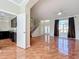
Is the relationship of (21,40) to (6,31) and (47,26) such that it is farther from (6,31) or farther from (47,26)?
(47,26)

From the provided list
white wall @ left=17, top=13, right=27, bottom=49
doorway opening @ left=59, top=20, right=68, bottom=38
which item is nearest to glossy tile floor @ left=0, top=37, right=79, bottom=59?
white wall @ left=17, top=13, right=27, bottom=49

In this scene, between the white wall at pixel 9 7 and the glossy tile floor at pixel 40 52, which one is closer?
the glossy tile floor at pixel 40 52

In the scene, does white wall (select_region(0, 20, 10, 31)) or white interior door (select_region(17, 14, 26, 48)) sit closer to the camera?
white interior door (select_region(17, 14, 26, 48))

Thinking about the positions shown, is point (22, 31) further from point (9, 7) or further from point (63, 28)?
point (63, 28)

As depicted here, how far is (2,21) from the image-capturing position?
8.95 m

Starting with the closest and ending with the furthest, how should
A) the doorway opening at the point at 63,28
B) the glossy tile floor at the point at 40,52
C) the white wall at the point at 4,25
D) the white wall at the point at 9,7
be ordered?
the glossy tile floor at the point at 40,52, the white wall at the point at 9,7, the white wall at the point at 4,25, the doorway opening at the point at 63,28

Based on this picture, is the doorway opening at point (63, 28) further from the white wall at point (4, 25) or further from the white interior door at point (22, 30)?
the white interior door at point (22, 30)

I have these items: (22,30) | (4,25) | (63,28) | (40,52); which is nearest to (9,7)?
(22,30)

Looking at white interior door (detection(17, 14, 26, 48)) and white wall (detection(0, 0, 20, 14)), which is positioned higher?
white wall (detection(0, 0, 20, 14))

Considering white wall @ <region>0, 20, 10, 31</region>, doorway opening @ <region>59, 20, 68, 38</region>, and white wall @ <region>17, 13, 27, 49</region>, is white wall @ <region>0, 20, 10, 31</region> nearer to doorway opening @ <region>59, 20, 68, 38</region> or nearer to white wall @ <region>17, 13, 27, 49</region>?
white wall @ <region>17, 13, 27, 49</region>

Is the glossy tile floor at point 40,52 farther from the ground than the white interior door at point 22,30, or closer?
closer

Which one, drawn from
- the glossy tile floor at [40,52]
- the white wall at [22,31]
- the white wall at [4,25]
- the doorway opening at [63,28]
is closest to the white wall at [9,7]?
the white wall at [22,31]

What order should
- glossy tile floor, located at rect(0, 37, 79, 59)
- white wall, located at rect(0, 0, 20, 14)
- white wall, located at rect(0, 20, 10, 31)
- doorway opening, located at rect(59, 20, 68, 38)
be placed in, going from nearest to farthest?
glossy tile floor, located at rect(0, 37, 79, 59) < white wall, located at rect(0, 0, 20, 14) < white wall, located at rect(0, 20, 10, 31) < doorway opening, located at rect(59, 20, 68, 38)

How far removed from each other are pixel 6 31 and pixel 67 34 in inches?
243
